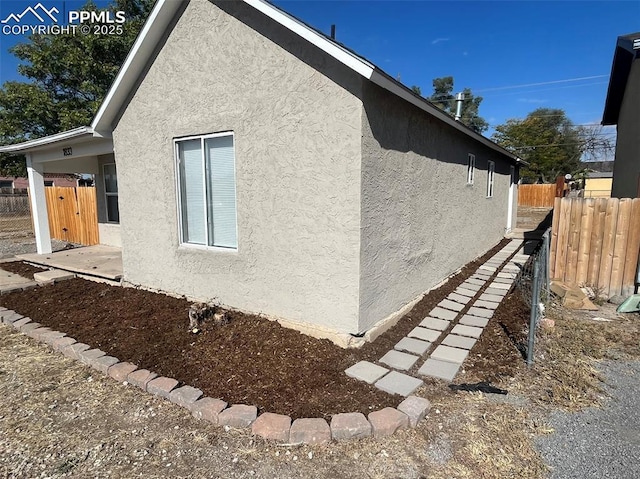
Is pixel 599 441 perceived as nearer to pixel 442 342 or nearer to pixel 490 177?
pixel 442 342

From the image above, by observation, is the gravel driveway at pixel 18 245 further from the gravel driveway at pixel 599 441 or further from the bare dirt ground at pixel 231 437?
the gravel driveway at pixel 599 441

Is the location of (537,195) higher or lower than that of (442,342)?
higher

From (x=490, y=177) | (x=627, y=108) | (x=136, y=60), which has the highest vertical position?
(x=627, y=108)

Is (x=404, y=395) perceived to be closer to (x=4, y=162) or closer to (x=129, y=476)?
(x=129, y=476)

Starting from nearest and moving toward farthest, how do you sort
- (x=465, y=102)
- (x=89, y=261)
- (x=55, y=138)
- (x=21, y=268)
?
(x=55, y=138)
(x=89, y=261)
(x=21, y=268)
(x=465, y=102)

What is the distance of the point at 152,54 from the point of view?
212 inches

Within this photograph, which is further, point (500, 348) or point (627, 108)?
point (627, 108)

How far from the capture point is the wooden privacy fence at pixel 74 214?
37.0 feet

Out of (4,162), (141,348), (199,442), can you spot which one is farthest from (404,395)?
(4,162)

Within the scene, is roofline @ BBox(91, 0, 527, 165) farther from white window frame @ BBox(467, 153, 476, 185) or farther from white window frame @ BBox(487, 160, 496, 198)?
white window frame @ BBox(487, 160, 496, 198)

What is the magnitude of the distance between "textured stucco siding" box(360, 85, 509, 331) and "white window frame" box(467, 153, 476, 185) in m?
0.24

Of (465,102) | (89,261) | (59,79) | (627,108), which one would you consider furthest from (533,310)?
(465,102)

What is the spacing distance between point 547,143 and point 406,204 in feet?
149

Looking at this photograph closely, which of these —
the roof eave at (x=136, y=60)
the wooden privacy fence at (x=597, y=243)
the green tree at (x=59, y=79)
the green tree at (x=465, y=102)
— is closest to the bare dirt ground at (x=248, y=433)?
the wooden privacy fence at (x=597, y=243)
